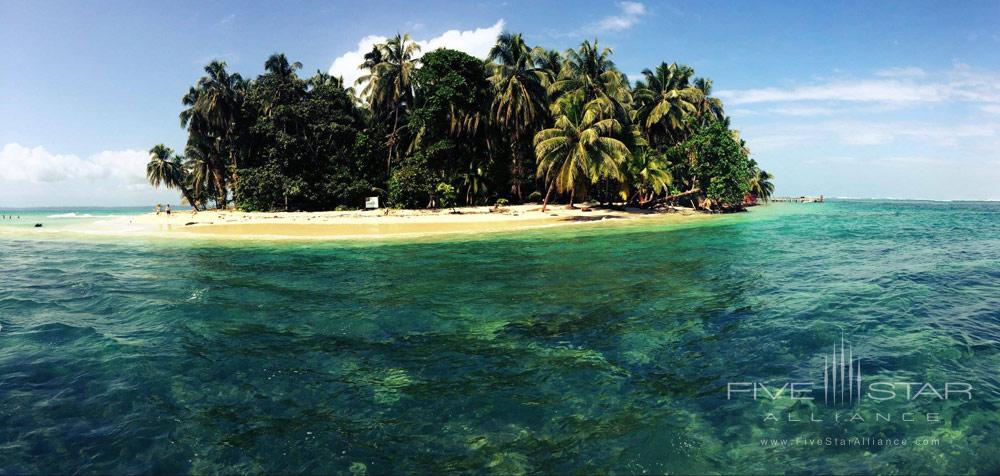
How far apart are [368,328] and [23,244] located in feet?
108

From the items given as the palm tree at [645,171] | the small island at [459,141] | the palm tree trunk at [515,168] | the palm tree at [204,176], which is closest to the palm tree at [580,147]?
the small island at [459,141]

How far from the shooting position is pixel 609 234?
27.4m

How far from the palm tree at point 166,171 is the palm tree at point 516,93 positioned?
40238 millimetres

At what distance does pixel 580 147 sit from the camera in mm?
38062

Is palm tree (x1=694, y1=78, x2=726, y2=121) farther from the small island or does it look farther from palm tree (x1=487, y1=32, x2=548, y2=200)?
palm tree (x1=487, y1=32, x2=548, y2=200)

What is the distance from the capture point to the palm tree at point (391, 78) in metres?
46.3

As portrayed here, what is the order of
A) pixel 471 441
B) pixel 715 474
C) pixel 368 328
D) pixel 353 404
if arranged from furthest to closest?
pixel 368 328 → pixel 353 404 → pixel 471 441 → pixel 715 474

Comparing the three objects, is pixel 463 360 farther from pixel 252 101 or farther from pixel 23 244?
pixel 252 101

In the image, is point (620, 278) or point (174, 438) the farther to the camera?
point (620, 278)

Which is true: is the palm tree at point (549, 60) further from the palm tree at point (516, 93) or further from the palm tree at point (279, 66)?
the palm tree at point (279, 66)

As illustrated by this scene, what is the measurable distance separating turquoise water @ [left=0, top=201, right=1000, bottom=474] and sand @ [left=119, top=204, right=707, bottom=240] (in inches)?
623

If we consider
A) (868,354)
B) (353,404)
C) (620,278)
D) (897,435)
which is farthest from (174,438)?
(620,278)

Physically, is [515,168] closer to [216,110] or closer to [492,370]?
[216,110]

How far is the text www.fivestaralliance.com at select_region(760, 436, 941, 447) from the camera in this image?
4355mm
